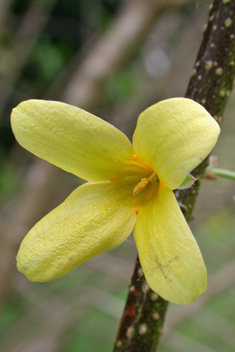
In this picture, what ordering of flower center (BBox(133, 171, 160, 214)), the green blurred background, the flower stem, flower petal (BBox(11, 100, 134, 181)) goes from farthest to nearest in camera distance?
the green blurred background < the flower stem < flower center (BBox(133, 171, 160, 214)) < flower petal (BBox(11, 100, 134, 181))

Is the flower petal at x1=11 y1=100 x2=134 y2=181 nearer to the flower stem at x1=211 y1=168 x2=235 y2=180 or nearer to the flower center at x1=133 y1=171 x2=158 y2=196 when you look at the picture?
the flower center at x1=133 y1=171 x2=158 y2=196

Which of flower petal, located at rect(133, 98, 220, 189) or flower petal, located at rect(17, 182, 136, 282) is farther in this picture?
flower petal, located at rect(17, 182, 136, 282)

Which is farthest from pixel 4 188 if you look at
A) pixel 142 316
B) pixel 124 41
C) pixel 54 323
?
pixel 142 316

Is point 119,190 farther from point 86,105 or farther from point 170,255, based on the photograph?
point 86,105

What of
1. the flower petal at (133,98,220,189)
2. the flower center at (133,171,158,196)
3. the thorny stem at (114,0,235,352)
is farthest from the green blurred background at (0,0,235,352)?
the flower petal at (133,98,220,189)

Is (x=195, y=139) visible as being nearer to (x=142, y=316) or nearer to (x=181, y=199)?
(x=181, y=199)

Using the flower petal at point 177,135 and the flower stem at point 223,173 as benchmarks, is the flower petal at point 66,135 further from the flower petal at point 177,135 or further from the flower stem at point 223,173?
the flower stem at point 223,173

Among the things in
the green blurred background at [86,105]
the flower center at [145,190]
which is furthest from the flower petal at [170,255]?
the green blurred background at [86,105]
